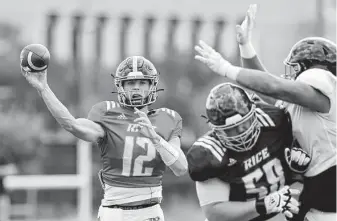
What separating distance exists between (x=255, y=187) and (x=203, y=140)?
1.24ft

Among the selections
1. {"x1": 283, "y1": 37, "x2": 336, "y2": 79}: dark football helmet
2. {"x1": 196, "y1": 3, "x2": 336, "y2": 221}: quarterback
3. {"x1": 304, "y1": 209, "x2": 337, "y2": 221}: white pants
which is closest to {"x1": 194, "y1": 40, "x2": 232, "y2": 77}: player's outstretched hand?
{"x1": 196, "y1": 3, "x2": 336, "y2": 221}: quarterback

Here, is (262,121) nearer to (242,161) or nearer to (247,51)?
(242,161)

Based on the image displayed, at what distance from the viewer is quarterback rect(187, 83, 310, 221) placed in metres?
3.91

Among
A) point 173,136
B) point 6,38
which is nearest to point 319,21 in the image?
point 173,136

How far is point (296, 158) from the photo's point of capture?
4012mm

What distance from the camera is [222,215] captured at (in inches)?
156

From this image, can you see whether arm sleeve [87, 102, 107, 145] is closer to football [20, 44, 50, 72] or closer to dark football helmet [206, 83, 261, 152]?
football [20, 44, 50, 72]

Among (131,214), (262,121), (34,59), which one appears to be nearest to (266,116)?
(262,121)

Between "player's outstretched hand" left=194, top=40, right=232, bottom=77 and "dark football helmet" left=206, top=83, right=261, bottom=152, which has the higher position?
"player's outstretched hand" left=194, top=40, right=232, bottom=77

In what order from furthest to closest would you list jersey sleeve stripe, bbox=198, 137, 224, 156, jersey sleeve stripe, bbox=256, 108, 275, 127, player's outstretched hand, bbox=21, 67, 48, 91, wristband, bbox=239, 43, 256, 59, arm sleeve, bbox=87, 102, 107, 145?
arm sleeve, bbox=87, 102, 107, 145
player's outstretched hand, bbox=21, 67, 48, 91
wristband, bbox=239, 43, 256, 59
jersey sleeve stripe, bbox=256, 108, 275, 127
jersey sleeve stripe, bbox=198, 137, 224, 156

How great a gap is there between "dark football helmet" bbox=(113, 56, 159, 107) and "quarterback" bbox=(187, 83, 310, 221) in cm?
105

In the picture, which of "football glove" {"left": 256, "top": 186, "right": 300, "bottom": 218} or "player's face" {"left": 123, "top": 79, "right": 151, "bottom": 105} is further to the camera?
"player's face" {"left": 123, "top": 79, "right": 151, "bottom": 105}

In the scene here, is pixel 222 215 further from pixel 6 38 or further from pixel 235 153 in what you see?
pixel 6 38

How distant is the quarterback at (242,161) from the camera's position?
12.8 ft
